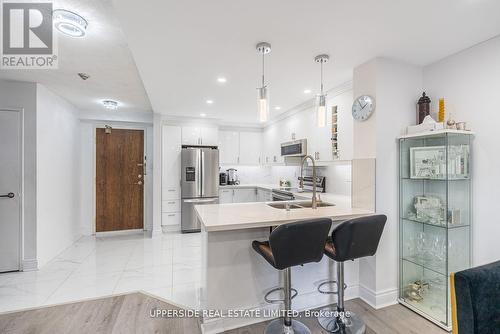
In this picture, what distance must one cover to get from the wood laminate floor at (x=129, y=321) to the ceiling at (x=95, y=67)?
2500 millimetres

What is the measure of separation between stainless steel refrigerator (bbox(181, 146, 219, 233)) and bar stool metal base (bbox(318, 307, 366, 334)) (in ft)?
10.9

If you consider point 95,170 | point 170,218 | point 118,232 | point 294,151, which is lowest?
point 118,232

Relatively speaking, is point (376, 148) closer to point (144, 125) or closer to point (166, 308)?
point (166, 308)

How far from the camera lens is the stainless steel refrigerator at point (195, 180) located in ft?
15.9

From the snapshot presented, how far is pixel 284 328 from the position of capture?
1.90 metres

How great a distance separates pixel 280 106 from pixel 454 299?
3.54m

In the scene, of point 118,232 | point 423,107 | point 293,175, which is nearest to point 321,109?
point 423,107

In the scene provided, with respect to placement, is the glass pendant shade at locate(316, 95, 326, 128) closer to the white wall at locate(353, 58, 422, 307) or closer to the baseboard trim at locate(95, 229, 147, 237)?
the white wall at locate(353, 58, 422, 307)

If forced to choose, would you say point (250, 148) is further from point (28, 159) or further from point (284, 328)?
point (284, 328)

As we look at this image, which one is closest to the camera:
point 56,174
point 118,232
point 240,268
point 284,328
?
point 284,328

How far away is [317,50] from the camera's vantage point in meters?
2.16

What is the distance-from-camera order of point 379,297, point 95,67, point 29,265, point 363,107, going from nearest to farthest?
1. point 379,297
2. point 363,107
3. point 95,67
4. point 29,265

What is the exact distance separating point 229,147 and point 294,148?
1981mm

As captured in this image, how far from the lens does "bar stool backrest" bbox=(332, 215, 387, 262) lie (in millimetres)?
1757
